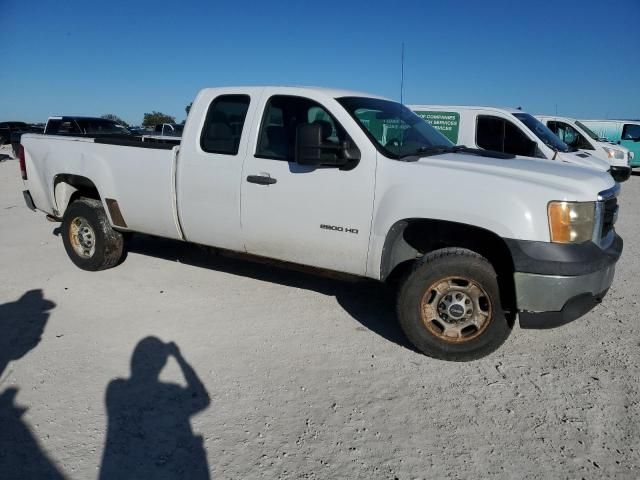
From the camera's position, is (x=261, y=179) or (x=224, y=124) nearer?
(x=261, y=179)

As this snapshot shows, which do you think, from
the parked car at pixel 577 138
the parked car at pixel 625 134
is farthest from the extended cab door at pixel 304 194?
the parked car at pixel 625 134

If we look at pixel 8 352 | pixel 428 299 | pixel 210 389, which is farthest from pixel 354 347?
pixel 8 352

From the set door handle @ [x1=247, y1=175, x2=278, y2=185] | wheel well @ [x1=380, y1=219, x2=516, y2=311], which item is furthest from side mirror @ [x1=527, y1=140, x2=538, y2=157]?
door handle @ [x1=247, y1=175, x2=278, y2=185]

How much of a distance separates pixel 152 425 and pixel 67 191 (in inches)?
148

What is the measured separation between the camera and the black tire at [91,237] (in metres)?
5.39

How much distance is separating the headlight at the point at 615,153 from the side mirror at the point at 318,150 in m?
11.3

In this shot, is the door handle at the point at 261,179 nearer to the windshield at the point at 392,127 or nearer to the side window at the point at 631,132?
the windshield at the point at 392,127

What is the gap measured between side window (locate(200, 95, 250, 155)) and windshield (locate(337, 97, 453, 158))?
0.94 m

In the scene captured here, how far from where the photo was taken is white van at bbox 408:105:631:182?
8805mm

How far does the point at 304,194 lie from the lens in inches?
154

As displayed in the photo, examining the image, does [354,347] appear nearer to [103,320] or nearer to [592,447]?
[592,447]

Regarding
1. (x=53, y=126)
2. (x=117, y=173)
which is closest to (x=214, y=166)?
(x=117, y=173)

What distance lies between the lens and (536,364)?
361 centimetres

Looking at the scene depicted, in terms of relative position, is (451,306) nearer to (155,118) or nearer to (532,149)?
(532,149)
